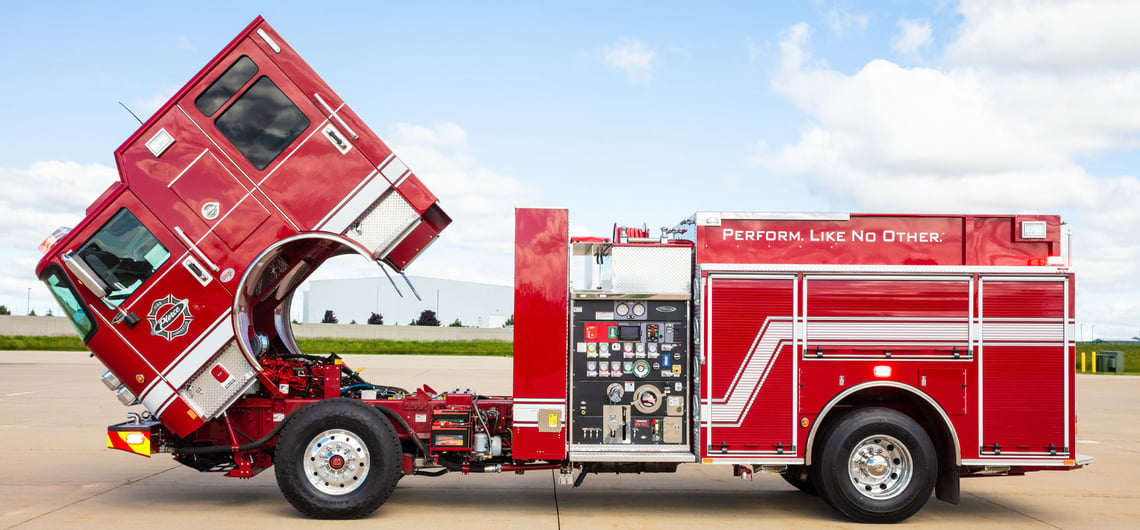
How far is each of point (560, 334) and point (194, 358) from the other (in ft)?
11.3

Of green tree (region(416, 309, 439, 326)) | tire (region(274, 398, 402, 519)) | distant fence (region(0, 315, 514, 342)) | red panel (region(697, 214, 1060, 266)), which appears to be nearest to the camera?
tire (region(274, 398, 402, 519))

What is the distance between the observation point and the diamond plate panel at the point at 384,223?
27.3ft

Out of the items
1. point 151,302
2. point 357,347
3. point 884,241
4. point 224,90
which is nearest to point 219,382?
point 151,302

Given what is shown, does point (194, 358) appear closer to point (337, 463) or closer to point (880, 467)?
A: point (337, 463)

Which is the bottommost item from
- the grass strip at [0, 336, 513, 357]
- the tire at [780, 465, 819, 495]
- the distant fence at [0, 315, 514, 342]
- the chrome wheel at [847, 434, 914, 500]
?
the grass strip at [0, 336, 513, 357]

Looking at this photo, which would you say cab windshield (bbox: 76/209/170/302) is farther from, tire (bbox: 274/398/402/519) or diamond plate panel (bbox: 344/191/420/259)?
tire (bbox: 274/398/402/519)

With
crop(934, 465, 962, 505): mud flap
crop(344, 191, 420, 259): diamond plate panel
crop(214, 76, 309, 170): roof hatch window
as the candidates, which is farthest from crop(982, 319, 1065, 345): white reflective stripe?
crop(214, 76, 309, 170): roof hatch window

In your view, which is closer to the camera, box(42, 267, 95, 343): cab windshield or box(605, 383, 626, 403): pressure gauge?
Answer: box(42, 267, 95, 343): cab windshield

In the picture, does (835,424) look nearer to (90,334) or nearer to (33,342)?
(90,334)

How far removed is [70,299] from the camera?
8188mm

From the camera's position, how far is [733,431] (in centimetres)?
834

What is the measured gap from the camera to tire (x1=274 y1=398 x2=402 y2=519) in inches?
319

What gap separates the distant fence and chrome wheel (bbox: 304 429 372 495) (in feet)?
158

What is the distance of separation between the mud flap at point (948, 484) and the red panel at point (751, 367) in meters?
1.63
